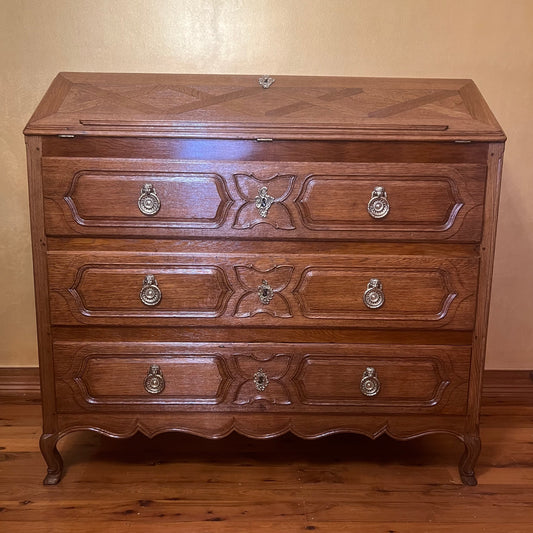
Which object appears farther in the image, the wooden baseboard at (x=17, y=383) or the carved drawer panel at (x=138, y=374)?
the wooden baseboard at (x=17, y=383)

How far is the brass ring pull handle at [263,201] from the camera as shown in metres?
2.39

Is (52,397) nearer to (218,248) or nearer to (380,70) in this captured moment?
(218,248)

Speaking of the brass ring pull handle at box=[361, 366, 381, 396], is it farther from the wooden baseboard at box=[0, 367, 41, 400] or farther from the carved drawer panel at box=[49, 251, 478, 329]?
the wooden baseboard at box=[0, 367, 41, 400]

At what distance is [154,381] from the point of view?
2531 mm

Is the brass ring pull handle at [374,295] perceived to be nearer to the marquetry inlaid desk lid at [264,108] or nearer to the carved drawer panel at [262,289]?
the carved drawer panel at [262,289]

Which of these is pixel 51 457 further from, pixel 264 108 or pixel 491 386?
pixel 491 386

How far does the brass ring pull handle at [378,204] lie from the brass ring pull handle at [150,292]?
653 millimetres

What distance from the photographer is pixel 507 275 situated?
10.6 ft

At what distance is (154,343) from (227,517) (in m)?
0.56

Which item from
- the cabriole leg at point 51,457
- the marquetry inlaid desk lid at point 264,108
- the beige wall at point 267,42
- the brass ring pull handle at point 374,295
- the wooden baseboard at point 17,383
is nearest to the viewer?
the marquetry inlaid desk lid at point 264,108

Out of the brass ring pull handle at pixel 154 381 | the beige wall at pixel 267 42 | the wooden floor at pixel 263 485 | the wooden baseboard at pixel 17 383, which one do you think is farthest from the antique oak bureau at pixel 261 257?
the wooden baseboard at pixel 17 383

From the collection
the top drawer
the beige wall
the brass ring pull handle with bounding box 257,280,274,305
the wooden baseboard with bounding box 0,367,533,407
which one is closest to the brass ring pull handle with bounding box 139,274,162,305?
the top drawer

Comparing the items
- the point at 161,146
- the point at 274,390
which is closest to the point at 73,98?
the point at 161,146

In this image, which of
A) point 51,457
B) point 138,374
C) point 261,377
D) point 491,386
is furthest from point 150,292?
point 491,386
